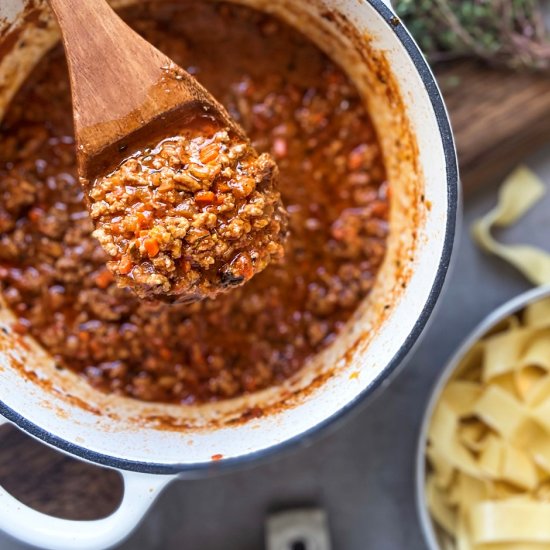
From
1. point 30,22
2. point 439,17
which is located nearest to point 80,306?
point 30,22

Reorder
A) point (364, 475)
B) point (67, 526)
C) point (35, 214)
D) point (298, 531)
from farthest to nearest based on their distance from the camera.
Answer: point (364, 475) < point (298, 531) < point (35, 214) < point (67, 526)

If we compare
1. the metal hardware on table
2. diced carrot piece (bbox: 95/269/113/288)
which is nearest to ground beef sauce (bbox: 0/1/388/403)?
diced carrot piece (bbox: 95/269/113/288)

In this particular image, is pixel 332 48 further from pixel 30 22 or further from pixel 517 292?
pixel 517 292

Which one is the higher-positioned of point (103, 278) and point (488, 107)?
point (103, 278)

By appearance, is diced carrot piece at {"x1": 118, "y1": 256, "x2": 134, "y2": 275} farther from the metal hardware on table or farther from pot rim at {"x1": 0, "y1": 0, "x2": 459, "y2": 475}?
the metal hardware on table

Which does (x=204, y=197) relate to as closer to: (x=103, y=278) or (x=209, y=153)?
(x=209, y=153)

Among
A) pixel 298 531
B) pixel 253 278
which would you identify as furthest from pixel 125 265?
pixel 298 531

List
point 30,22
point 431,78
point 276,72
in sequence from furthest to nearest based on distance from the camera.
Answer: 1. point 276,72
2. point 30,22
3. point 431,78
